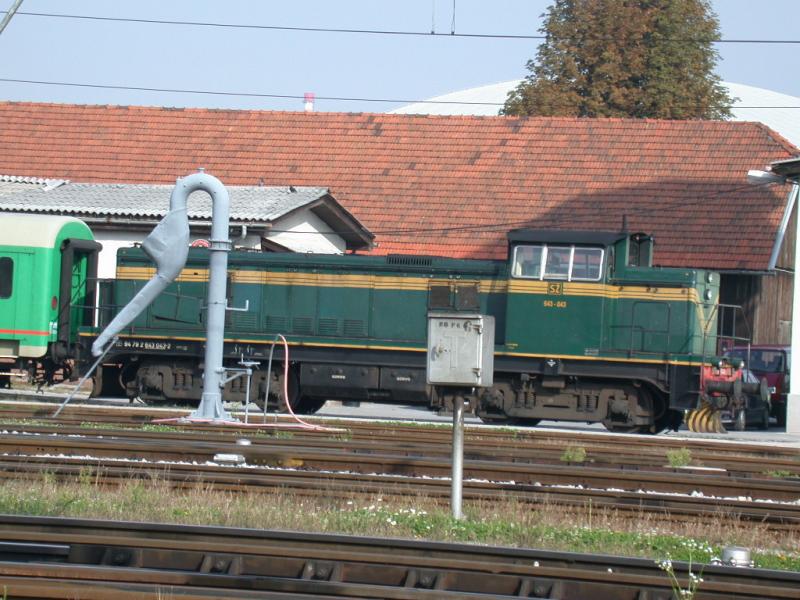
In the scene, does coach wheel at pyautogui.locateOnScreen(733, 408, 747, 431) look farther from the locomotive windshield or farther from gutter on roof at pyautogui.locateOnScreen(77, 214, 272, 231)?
gutter on roof at pyautogui.locateOnScreen(77, 214, 272, 231)

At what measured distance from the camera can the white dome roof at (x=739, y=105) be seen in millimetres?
61588

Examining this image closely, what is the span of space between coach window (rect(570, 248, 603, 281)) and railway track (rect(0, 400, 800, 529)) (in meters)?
4.78

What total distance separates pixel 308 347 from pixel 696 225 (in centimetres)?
1285

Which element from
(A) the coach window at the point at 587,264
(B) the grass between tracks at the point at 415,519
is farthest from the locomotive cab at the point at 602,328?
(B) the grass between tracks at the point at 415,519

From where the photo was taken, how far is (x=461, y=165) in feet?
105

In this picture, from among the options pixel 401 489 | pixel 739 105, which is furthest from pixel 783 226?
pixel 739 105

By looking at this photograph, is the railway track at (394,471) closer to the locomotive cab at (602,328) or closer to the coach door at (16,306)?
the locomotive cab at (602,328)

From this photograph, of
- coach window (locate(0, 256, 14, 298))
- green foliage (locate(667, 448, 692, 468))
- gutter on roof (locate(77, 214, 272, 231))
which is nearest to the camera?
green foliage (locate(667, 448, 692, 468))

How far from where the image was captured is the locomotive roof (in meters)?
18.2

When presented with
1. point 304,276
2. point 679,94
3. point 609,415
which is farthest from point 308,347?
point 679,94

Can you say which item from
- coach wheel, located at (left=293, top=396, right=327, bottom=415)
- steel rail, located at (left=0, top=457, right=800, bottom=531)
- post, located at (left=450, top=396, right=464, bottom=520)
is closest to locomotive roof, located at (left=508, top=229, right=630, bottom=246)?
coach wheel, located at (left=293, top=396, right=327, bottom=415)

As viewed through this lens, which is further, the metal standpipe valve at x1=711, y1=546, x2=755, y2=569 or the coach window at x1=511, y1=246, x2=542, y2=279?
the coach window at x1=511, y1=246, x2=542, y2=279

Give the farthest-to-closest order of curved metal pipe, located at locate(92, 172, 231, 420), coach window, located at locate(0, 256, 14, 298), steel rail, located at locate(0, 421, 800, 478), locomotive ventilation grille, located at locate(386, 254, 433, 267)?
coach window, located at locate(0, 256, 14, 298)
locomotive ventilation grille, located at locate(386, 254, 433, 267)
curved metal pipe, located at locate(92, 172, 231, 420)
steel rail, located at locate(0, 421, 800, 478)

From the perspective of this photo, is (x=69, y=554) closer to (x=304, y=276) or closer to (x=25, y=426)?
(x=25, y=426)
